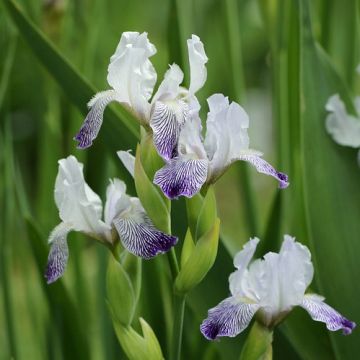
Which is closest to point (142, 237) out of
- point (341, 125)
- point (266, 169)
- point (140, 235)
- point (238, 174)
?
point (140, 235)

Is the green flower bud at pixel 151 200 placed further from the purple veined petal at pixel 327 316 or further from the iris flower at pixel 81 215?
the purple veined petal at pixel 327 316

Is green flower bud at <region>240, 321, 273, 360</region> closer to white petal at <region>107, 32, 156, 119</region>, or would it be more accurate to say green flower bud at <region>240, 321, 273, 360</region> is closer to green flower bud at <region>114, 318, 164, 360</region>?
green flower bud at <region>114, 318, 164, 360</region>

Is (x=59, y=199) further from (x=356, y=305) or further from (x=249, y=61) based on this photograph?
(x=249, y=61)

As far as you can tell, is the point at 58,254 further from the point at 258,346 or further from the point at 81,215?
the point at 258,346

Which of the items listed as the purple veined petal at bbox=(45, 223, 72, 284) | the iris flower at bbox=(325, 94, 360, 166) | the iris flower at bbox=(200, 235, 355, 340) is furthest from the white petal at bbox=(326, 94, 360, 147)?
the purple veined petal at bbox=(45, 223, 72, 284)

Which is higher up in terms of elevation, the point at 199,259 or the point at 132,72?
the point at 132,72

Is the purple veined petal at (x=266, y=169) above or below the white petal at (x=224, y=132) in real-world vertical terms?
below

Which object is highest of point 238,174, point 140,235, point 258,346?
point 140,235

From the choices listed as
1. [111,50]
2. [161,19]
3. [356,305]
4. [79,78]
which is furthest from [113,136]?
[161,19]

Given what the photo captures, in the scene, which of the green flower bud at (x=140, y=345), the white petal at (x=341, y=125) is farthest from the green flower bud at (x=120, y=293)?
the white petal at (x=341, y=125)
